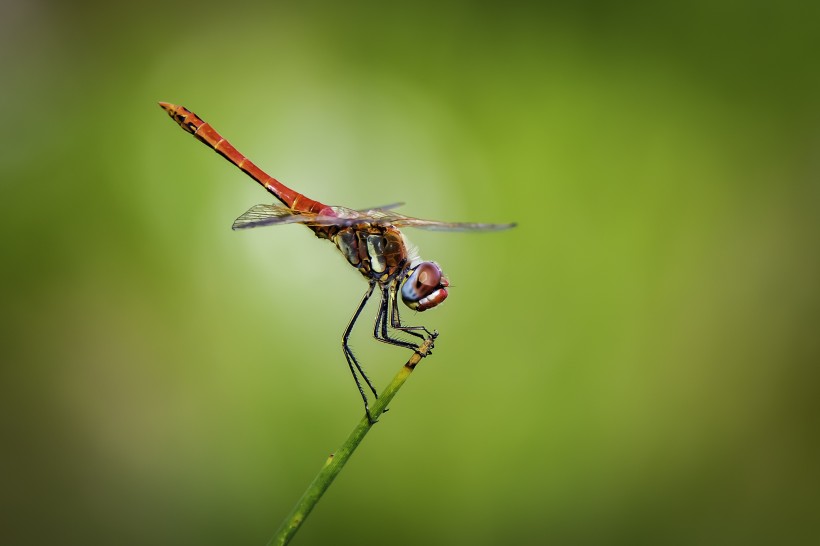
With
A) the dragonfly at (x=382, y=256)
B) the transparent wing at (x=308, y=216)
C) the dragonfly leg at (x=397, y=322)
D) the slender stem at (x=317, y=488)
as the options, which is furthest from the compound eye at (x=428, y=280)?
the slender stem at (x=317, y=488)

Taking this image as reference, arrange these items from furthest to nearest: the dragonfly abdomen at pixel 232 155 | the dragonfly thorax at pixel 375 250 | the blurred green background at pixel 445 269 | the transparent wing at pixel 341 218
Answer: the blurred green background at pixel 445 269, the dragonfly abdomen at pixel 232 155, the dragonfly thorax at pixel 375 250, the transparent wing at pixel 341 218

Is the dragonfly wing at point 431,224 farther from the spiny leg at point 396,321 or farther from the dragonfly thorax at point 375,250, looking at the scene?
the spiny leg at point 396,321

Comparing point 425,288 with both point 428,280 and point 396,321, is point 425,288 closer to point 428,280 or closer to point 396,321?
point 428,280

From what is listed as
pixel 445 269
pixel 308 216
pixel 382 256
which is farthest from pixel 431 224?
pixel 445 269

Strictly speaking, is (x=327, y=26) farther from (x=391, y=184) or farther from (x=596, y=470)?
(x=596, y=470)

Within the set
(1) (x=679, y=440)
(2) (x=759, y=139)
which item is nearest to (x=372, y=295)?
(1) (x=679, y=440)

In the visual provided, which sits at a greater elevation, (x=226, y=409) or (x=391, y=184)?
(x=391, y=184)
